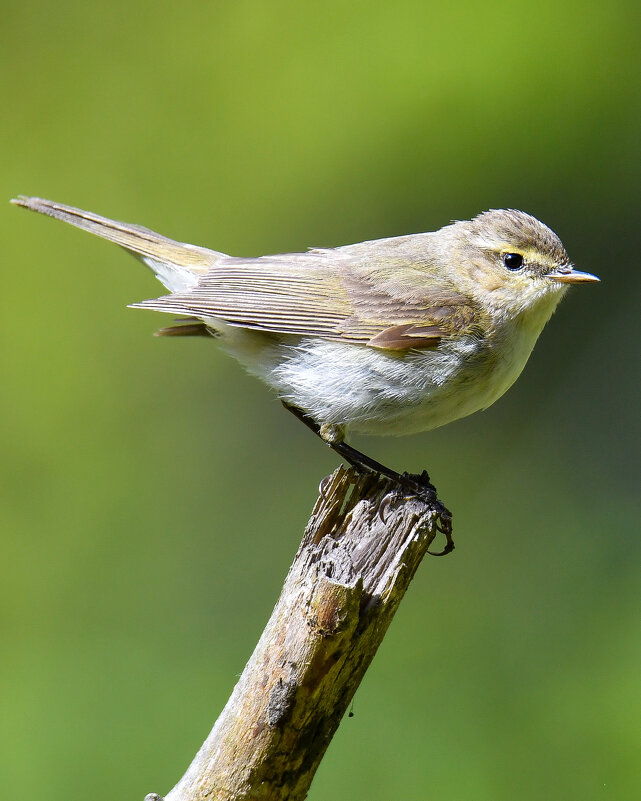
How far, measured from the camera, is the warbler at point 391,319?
3.15 metres

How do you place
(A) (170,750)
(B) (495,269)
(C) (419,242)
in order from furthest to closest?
1. (A) (170,750)
2. (C) (419,242)
3. (B) (495,269)

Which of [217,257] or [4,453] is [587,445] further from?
[4,453]

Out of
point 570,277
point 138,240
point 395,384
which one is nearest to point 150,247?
point 138,240

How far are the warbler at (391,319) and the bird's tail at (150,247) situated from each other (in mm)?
167

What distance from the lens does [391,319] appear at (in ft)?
10.6

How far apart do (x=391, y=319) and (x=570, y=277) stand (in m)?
0.61

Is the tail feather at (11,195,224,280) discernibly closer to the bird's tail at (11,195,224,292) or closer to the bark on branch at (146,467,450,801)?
the bird's tail at (11,195,224,292)

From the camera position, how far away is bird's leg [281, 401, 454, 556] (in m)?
2.90

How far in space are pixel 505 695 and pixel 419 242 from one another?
7.22ft

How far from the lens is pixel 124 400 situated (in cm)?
559

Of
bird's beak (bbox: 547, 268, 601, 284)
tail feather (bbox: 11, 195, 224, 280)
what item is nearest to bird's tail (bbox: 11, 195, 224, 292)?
tail feather (bbox: 11, 195, 224, 280)

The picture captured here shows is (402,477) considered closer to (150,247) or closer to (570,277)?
(570,277)

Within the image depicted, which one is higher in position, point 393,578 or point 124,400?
point 124,400

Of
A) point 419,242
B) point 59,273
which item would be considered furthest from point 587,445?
point 59,273
